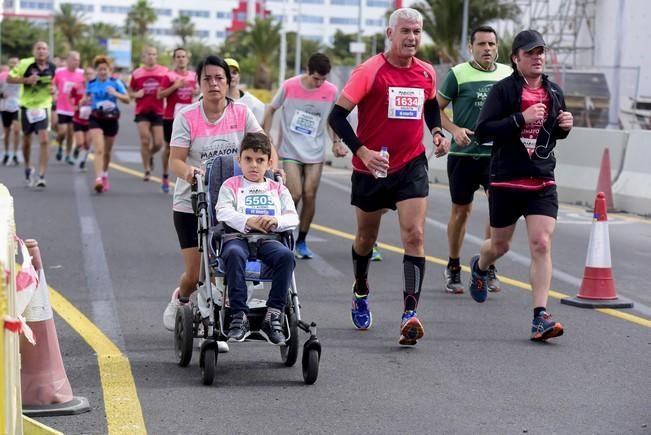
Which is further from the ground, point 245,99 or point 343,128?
point 343,128

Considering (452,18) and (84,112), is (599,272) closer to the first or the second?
(84,112)

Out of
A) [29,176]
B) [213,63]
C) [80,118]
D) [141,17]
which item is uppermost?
[213,63]

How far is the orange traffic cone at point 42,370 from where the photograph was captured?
5829 millimetres

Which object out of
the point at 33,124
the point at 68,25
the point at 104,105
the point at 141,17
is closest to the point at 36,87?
the point at 33,124

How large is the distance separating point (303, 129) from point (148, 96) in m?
7.05

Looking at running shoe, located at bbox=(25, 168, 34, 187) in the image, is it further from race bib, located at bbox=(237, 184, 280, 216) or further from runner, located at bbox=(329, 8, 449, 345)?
race bib, located at bbox=(237, 184, 280, 216)

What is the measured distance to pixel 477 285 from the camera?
923 centimetres

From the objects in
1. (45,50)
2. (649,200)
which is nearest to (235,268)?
(649,200)

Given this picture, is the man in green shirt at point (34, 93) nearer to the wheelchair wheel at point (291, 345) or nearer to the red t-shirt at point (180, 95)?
the red t-shirt at point (180, 95)

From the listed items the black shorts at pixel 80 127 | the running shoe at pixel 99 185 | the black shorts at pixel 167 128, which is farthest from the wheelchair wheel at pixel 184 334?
the black shorts at pixel 80 127

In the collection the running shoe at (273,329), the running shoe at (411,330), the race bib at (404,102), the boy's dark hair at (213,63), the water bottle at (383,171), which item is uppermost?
the boy's dark hair at (213,63)

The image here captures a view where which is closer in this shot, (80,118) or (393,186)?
(393,186)

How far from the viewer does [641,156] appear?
1591 centimetres

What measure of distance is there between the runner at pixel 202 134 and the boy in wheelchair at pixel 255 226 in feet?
1.71
